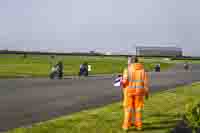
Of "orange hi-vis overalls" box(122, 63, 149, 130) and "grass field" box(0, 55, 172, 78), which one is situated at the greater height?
"orange hi-vis overalls" box(122, 63, 149, 130)

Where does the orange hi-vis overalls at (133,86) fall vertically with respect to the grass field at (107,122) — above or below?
above

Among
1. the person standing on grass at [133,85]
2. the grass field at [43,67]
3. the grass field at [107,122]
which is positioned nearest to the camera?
the person standing on grass at [133,85]

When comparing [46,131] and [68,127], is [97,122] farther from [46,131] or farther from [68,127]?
[46,131]

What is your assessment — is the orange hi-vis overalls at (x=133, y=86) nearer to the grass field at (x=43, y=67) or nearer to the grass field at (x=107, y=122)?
the grass field at (x=107, y=122)

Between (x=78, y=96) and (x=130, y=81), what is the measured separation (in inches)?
407

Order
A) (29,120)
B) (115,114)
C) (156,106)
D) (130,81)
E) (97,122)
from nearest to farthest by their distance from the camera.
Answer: (130,81) → (97,122) → (29,120) → (115,114) → (156,106)

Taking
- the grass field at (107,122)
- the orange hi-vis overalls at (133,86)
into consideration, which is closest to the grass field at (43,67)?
the grass field at (107,122)

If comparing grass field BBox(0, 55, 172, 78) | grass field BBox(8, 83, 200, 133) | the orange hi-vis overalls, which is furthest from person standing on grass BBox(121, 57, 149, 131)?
grass field BBox(0, 55, 172, 78)

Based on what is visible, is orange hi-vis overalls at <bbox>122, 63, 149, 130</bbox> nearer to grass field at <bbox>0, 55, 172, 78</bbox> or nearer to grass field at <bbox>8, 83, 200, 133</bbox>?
grass field at <bbox>8, 83, 200, 133</bbox>

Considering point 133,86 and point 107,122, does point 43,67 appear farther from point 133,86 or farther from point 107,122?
point 133,86

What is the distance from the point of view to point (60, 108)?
15.2 metres

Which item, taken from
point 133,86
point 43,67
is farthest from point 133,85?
point 43,67

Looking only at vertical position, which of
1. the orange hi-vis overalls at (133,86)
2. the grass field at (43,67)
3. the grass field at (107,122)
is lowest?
the grass field at (43,67)

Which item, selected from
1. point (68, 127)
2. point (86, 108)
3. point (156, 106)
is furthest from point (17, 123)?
point (156, 106)
